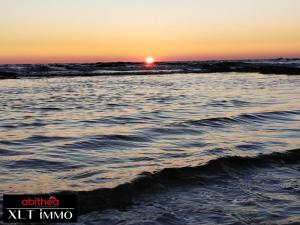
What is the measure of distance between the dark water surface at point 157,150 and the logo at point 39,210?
2.02 ft

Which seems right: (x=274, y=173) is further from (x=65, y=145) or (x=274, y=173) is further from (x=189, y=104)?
(x=189, y=104)

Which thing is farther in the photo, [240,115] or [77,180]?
[240,115]

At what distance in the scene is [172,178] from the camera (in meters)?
7.58

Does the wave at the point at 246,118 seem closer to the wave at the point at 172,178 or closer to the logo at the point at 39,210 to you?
the wave at the point at 172,178

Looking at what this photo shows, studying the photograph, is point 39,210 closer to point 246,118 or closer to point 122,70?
point 246,118

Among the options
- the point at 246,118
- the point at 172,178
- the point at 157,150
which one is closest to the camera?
the point at 172,178

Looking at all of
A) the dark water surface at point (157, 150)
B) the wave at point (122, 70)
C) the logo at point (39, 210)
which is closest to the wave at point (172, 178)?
the dark water surface at point (157, 150)

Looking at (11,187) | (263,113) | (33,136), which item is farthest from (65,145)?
(263,113)

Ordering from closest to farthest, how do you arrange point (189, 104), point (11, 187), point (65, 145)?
1. point (11, 187)
2. point (65, 145)
3. point (189, 104)

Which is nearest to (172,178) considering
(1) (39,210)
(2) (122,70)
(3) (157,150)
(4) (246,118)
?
(3) (157,150)

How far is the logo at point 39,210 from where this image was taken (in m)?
5.04

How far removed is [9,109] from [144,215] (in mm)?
12591

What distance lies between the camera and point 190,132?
12008mm

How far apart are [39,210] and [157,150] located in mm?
4837
